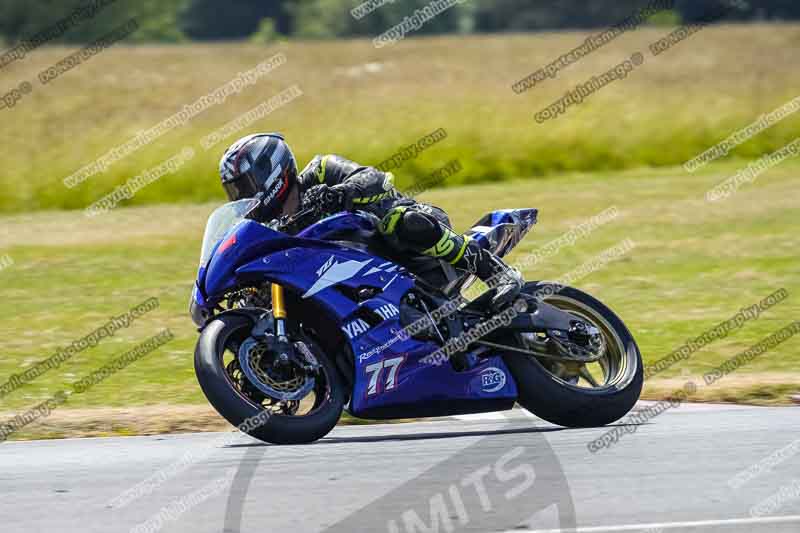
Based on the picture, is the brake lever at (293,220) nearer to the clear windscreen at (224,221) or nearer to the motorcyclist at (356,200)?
the motorcyclist at (356,200)

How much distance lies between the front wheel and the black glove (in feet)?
3.78

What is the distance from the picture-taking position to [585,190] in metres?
21.7

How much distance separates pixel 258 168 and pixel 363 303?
876 millimetres

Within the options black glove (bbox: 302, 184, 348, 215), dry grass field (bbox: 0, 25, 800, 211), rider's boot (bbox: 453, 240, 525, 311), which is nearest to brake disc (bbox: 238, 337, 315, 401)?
black glove (bbox: 302, 184, 348, 215)

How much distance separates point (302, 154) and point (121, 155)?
335 centimetres

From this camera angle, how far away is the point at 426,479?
19.1ft

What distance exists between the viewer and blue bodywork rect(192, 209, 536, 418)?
6602 mm

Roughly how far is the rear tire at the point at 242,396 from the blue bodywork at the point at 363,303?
6.0 inches

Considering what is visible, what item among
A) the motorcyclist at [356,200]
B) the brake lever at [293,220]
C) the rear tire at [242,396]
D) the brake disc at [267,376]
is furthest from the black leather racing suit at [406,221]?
the brake disc at [267,376]

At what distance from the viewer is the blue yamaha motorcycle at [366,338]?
254 inches

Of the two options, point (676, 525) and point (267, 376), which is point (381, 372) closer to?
point (267, 376)

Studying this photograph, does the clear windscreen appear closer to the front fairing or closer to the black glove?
the front fairing

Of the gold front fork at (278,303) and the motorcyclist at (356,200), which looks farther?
the motorcyclist at (356,200)

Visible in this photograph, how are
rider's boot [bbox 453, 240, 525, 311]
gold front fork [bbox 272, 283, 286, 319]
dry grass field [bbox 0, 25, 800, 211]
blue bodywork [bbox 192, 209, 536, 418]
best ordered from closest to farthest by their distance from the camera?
gold front fork [bbox 272, 283, 286, 319] < blue bodywork [bbox 192, 209, 536, 418] < rider's boot [bbox 453, 240, 525, 311] < dry grass field [bbox 0, 25, 800, 211]
